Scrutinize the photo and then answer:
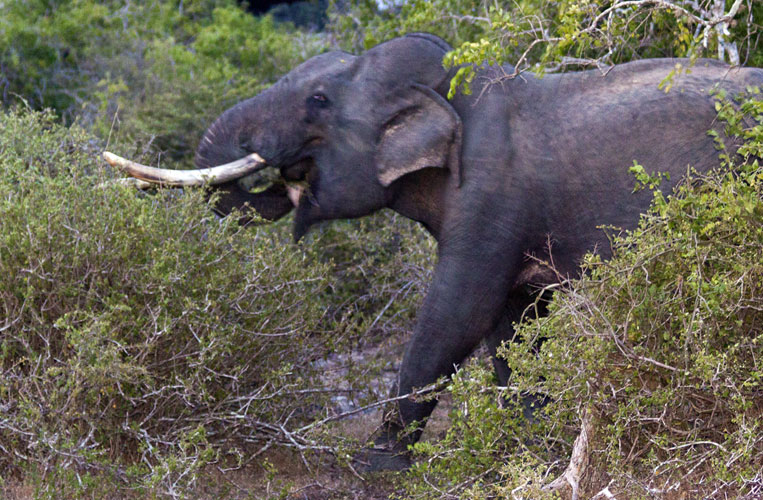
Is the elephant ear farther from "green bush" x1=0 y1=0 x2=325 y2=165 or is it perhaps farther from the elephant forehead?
"green bush" x1=0 y1=0 x2=325 y2=165

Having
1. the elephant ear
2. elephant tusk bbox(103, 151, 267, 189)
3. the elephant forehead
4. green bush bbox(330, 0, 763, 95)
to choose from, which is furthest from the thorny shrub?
green bush bbox(330, 0, 763, 95)

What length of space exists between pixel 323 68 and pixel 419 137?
30.2 inches

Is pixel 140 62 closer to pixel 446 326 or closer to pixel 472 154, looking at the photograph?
pixel 472 154

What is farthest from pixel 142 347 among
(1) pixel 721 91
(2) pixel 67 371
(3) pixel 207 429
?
(1) pixel 721 91

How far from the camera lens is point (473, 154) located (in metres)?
5.41

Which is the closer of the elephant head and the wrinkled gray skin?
the wrinkled gray skin

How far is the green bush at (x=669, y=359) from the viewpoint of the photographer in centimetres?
388

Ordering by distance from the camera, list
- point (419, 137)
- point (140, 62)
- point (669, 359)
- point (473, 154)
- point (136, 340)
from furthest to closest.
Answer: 1. point (140, 62)
2. point (419, 137)
3. point (473, 154)
4. point (136, 340)
5. point (669, 359)

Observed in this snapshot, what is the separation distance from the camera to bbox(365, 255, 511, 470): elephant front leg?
5.40 m

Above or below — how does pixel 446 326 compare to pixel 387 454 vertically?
above

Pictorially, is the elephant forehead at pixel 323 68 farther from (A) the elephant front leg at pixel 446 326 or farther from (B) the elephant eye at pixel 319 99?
(A) the elephant front leg at pixel 446 326

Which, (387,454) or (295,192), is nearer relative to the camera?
(387,454)

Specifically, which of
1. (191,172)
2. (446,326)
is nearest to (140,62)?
(191,172)

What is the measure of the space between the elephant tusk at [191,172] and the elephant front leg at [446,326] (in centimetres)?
129
